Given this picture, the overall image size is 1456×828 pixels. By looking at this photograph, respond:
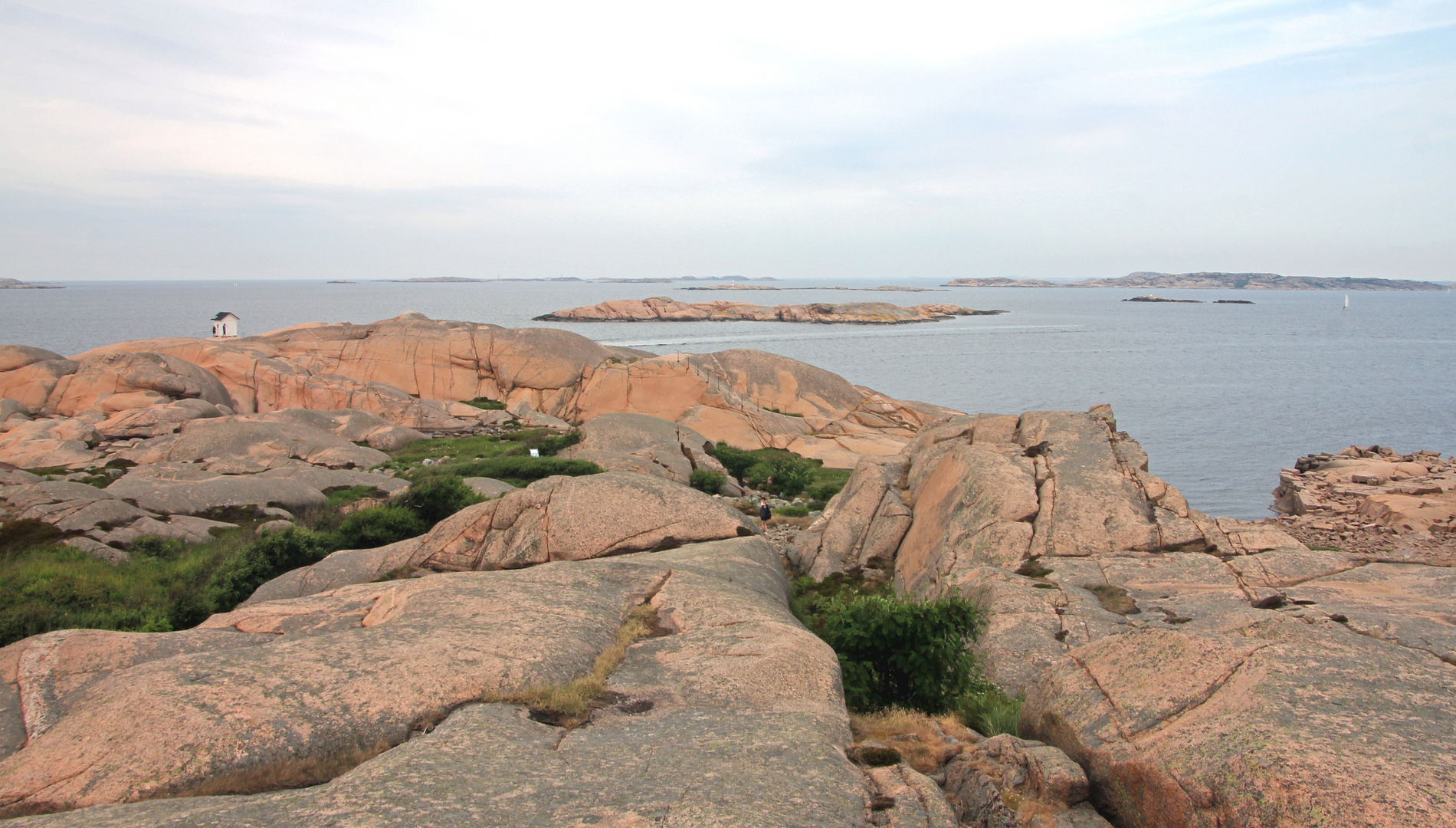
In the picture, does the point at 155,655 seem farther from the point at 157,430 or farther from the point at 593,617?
the point at 157,430

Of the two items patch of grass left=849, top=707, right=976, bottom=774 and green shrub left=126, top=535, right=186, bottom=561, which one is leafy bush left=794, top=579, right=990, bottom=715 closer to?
patch of grass left=849, top=707, right=976, bottom=774

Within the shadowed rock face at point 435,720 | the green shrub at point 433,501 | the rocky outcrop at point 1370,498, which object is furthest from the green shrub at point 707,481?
the rocky outcrop at point 1370,498

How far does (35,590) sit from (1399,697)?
2451 centimetres

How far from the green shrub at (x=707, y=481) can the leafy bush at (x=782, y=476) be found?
340 cm

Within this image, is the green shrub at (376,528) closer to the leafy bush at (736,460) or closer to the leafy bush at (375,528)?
the leafy bush at (375,528)

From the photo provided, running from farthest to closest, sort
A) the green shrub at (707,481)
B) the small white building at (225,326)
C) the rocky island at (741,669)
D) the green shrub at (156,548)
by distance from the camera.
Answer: the small white building at (225,326) < the green shrub at (707,481) < the green shrub at (156,548) < the rocky island at (741,669)

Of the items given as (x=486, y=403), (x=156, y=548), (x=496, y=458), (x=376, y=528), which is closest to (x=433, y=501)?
(x=376, y=528)

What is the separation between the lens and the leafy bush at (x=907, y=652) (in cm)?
1227

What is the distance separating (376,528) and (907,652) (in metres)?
16.3

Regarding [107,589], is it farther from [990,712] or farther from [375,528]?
[990,712]

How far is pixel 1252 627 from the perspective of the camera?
34.2 feet

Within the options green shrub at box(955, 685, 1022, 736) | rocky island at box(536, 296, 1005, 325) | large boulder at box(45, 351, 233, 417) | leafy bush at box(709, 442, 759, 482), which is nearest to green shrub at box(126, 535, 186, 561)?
leafy bush at box(709, 442, 759, 482)

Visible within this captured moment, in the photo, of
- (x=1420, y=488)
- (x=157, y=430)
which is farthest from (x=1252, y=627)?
(x=157, y=430)

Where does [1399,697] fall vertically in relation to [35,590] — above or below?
above
